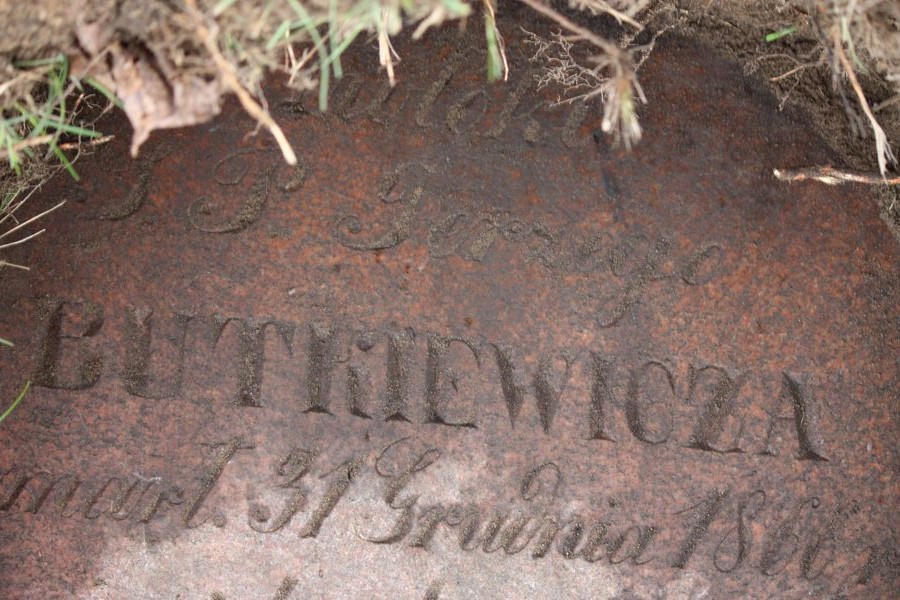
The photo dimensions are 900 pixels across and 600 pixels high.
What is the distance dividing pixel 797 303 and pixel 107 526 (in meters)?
1.38

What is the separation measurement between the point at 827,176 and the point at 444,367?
0.83 metres

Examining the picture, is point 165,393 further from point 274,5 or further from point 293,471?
point 274,5

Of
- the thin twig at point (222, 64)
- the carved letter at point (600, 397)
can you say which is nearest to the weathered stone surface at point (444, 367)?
the carved letter at point (600, 397)

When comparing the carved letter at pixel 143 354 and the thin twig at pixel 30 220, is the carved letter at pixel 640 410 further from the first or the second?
the thin twig at pixel 30 220

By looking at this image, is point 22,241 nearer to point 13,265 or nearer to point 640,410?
point 13,265

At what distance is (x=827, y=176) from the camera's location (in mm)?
1803

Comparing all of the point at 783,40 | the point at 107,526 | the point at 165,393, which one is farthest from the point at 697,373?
the point at 107,526

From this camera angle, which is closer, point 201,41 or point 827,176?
point 201,41

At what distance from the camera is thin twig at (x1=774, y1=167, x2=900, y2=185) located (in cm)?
179

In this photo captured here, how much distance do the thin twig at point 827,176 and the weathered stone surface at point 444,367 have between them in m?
0.03

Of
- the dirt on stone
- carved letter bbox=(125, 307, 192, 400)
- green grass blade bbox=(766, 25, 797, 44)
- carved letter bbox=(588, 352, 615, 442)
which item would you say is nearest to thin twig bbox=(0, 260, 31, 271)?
carved letter bbox=(125, 307, 192, 400)

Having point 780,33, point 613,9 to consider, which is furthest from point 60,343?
point 780,33

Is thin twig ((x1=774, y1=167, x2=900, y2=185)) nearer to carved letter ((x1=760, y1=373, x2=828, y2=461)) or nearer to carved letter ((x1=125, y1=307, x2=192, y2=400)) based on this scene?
carved letter ((x1=760, y1=373, x2=828, y2=461))

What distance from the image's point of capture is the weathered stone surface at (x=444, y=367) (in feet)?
5.65
